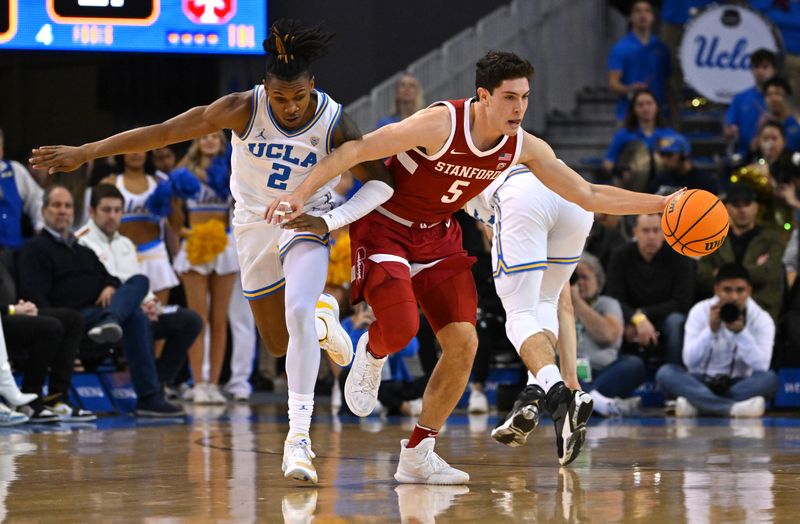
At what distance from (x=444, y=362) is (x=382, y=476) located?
0.56m

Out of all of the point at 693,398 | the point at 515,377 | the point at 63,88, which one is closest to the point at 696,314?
the point at 693,398

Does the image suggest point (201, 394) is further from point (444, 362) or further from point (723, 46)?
point (723, 46)

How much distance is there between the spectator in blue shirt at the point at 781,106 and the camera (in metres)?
11.2

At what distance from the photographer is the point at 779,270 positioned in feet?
30.8

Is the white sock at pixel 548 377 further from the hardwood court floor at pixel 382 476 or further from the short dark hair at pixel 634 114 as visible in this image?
the short dark hair at pixel 634 114

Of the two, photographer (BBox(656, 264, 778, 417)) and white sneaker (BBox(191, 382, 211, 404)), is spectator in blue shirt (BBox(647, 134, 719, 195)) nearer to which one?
photographer (BBox(656, 264, 778, 417))

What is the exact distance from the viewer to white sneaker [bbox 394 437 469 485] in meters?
5.09

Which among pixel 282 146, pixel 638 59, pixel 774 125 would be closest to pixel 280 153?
pixel 282 146

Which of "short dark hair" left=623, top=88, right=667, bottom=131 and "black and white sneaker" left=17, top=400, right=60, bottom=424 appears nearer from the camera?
"black and white sneaker" left=17, top=400, right=60, bottom=424

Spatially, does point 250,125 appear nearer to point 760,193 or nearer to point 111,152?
point 111,152

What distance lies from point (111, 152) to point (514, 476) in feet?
6.76

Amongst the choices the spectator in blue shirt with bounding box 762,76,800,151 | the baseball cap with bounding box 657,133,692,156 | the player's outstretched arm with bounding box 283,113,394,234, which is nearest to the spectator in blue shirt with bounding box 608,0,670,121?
the spectator in blue shirt with bounding box 762,76,800,151

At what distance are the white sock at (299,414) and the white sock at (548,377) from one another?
1.05 metres

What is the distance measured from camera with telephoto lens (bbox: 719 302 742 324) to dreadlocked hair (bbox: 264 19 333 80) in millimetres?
4417
